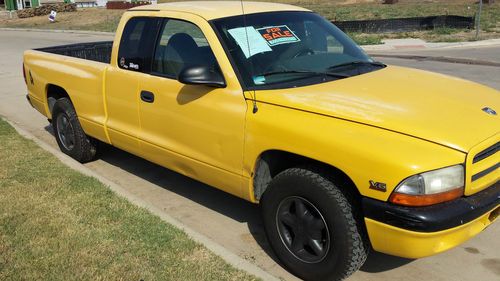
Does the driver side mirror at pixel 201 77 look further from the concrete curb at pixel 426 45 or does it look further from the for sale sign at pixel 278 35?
the concrete curb at pixel 426 45

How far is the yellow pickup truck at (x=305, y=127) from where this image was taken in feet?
9.36

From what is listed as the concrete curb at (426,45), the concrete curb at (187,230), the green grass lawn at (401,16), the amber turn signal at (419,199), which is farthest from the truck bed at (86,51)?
the green grass lawn at (401,16)

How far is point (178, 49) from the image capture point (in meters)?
4.35

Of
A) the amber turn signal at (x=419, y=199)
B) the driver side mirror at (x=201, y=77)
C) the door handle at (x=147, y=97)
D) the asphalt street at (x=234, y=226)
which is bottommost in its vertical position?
the asphalt street at (x=234, y=226)

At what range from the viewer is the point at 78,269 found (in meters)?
3.38

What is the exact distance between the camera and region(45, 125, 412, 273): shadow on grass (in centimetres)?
372

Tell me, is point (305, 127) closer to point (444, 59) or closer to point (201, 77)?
point (201, 77)

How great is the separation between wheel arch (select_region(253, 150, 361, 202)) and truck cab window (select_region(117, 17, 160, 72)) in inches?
60.8

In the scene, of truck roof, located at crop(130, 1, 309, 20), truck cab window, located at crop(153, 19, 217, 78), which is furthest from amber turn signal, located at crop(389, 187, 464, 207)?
truck roof, located at crop(130, 1, 309, 20)

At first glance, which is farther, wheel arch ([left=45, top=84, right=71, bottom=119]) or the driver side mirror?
wheel arch ([left=45, top=84, right=71, bottom=119])

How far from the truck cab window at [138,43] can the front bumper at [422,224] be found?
251 centimetres

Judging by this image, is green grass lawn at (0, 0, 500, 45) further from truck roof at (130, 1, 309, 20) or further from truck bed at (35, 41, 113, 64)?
truck roof at (130, 1, 309, 20)

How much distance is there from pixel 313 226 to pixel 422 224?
28.8 inches

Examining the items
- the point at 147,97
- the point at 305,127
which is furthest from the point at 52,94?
the point at 305,127
